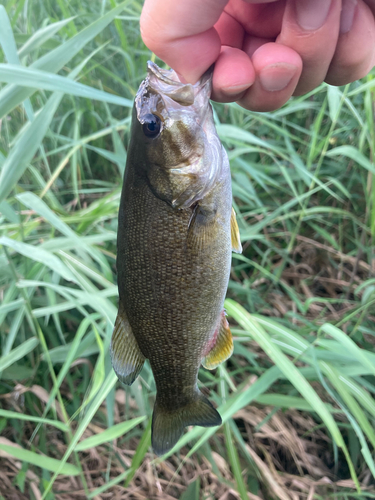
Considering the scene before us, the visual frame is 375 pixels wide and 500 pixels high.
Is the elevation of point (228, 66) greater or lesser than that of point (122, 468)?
greater

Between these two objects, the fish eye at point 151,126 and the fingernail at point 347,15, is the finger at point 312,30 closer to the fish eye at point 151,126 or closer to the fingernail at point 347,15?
the fingernail at point 347,15

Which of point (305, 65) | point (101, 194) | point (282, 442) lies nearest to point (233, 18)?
point (305, 65)

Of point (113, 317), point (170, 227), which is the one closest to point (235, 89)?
point (170, 227)

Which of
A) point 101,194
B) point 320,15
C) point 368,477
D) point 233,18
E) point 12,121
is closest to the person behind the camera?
point 320,15

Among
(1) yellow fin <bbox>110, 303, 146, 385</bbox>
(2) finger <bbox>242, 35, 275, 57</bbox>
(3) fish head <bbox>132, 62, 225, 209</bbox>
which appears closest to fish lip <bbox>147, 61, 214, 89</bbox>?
(3) fish head <bbox>132, 62, 225, 209</bbox>

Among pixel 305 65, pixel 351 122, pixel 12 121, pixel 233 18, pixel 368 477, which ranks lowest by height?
pixel 368 477

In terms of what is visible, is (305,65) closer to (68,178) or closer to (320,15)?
(320,15)

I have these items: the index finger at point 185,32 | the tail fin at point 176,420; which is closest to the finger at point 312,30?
the index finger at point 185,32

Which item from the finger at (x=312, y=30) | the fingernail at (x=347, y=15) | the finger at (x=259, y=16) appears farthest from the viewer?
the finger at (x=259, y=16)
